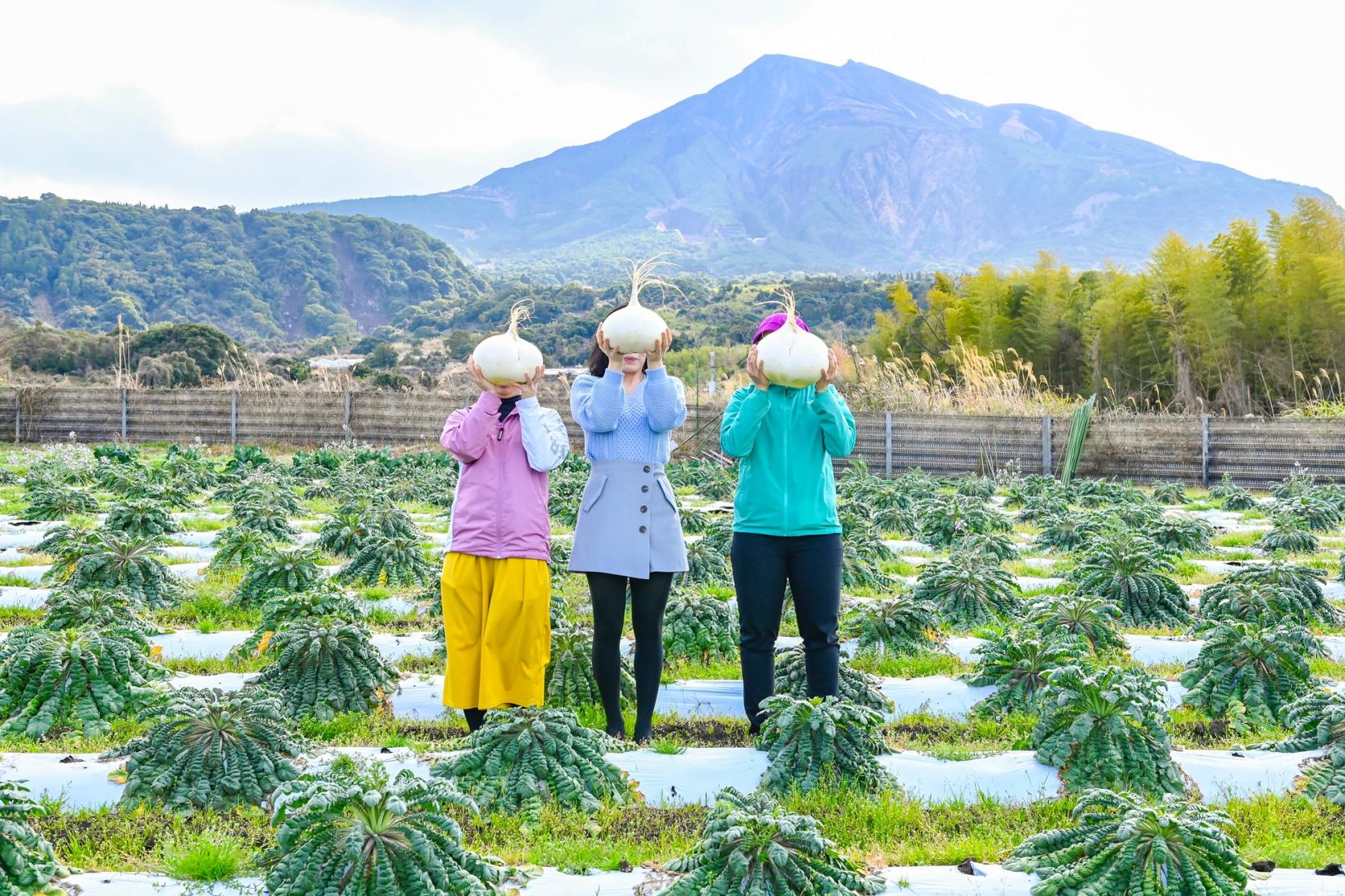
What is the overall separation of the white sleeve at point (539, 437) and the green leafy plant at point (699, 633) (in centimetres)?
167

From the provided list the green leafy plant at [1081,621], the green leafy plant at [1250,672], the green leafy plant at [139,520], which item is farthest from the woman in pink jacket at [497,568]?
the green leafy plant at [139,520]

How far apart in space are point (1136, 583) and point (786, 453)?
3067 mm

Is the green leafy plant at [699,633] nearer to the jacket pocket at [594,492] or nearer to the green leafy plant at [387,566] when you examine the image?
the jacket pocket at [594,492]

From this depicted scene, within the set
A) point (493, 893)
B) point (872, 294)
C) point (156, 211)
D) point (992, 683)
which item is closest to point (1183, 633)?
point (992, 683)

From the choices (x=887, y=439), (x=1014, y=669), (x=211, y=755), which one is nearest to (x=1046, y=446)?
(x=887, y=439)

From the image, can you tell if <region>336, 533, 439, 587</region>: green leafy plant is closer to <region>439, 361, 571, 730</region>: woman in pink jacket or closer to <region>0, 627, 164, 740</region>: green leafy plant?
<region>0, 627, 164, 740</region>: green leafy plant

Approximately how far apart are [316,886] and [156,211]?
304 feet

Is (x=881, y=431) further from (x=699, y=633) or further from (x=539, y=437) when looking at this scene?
(x=539, y=437)

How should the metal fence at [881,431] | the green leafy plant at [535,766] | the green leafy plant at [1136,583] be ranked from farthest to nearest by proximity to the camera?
the metal fence at [881,431], the green leafy plant at [1136,583], the green leafy plant at [535,766]

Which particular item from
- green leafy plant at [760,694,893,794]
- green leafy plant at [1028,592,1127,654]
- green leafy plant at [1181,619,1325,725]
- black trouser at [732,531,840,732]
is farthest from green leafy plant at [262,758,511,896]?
green leafy plant at [1028,592,1127,654]

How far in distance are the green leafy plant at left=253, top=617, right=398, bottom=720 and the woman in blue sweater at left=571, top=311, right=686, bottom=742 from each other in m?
1.01

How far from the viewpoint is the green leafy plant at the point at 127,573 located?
246 inches

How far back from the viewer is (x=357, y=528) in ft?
26.3

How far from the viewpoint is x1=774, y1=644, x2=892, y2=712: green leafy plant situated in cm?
429
